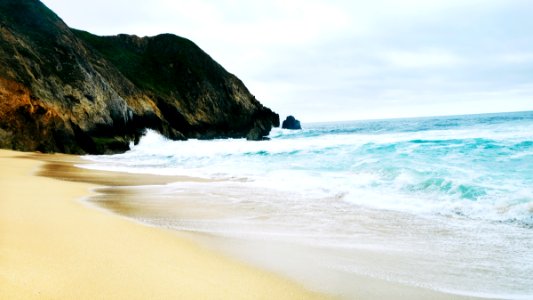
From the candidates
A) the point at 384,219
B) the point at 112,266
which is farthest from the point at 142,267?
the point at 384,219

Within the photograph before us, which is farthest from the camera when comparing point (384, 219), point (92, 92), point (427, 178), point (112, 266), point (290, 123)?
point (290, 123)

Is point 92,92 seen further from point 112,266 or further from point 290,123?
point 290,123

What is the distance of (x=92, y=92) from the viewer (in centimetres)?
3028

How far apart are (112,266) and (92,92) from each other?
29960mm

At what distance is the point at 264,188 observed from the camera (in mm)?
9297

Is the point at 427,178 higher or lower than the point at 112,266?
lower

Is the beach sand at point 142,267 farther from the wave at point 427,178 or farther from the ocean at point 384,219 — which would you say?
the wave at point 427,178

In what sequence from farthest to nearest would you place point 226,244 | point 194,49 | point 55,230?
1. point 194,49
2. point 226,244
3. point 55,230

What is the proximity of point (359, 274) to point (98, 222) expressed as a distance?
2950 millimetres

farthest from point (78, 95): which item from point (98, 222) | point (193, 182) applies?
point (98, 222)

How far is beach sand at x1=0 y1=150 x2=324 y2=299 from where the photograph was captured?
248cm

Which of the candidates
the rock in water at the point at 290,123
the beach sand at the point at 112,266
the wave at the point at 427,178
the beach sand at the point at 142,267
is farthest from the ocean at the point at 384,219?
the rock in water at the point at 290,123

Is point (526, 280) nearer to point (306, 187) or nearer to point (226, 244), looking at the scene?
point (226, 244)

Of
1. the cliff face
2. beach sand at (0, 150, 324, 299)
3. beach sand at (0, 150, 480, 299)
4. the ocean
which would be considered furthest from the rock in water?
beach sand at (0, 150, 324, 299)
